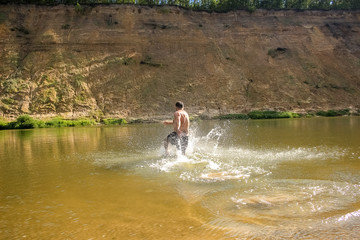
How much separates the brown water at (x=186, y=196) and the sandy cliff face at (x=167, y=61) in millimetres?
24532

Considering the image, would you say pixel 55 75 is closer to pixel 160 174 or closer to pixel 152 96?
pixel 152 96

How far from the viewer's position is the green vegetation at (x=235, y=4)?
1696 inches

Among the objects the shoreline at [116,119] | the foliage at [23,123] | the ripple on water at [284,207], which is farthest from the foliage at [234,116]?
the ripple on water at [284,207]

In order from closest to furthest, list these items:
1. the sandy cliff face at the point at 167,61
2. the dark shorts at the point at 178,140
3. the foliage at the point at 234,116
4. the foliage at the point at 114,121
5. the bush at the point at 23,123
A: the dark shorts at the point at 178,140
the bush at the point at 23,123
the foliage at the point at 114,121
the foliage at the point at 234,116
the sandy cliff face at the point at 167,61

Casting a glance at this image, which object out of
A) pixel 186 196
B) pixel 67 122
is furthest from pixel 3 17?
pixel 186 196

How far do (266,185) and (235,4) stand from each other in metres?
43.7

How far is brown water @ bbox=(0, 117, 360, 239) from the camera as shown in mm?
4848

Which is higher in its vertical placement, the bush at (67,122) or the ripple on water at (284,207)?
the ripple on water at (284,207)

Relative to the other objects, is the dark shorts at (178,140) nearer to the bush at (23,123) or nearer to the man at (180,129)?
the man at (180,129)

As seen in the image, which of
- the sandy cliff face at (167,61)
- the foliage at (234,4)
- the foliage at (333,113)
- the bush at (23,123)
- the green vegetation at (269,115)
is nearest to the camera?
the bush at (23,123)

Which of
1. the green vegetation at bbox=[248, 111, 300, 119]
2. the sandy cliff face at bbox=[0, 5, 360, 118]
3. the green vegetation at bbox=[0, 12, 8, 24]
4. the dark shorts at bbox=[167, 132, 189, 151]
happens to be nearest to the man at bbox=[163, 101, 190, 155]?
the dark shorts at bbox=[167, 132, 189, 151]

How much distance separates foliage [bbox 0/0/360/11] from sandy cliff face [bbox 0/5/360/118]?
1381mm

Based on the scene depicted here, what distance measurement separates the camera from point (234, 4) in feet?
154

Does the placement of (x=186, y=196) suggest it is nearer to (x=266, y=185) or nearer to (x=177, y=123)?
(x=266, y=185)
